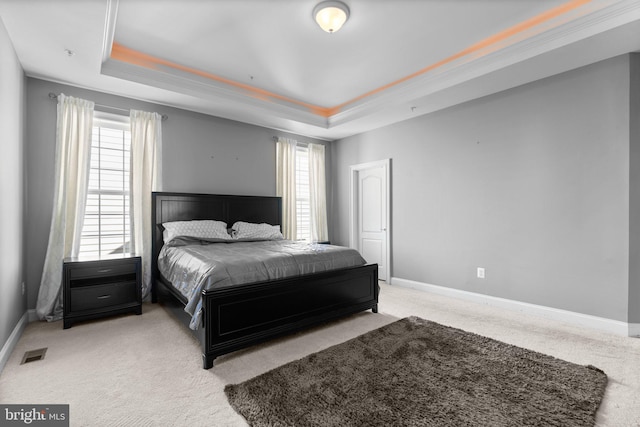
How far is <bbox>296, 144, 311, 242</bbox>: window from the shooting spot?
18.2 ft

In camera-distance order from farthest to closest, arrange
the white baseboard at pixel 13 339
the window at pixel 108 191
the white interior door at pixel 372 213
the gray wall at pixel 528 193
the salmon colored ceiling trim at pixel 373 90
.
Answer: the white interior door at pixel 372 213, the window at pixel 108 191, the gray wall at pixel 528 193, the salmon colored ceiling trim at pixel 373 90, the white baseboard at pixel 13 339

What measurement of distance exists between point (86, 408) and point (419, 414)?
1.92 m

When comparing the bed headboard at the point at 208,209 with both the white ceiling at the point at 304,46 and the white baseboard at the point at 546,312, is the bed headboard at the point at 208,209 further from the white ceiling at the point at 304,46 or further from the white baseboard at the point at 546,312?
the white baseboard at the point at 546,312

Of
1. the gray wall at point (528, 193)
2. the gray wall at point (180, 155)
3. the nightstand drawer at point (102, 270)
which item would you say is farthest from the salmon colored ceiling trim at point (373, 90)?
the nightstand drawer at point (102, 270)

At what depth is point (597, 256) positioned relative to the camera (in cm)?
302

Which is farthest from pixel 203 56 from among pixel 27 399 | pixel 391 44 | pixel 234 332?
pixel 27 399

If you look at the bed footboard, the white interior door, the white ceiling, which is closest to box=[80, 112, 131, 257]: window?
the white ceiling

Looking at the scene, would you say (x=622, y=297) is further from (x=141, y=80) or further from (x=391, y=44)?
(x=141, y=80)

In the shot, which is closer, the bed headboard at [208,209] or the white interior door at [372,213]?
the bed headboard at [208,209]

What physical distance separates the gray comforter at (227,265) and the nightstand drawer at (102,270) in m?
0.35

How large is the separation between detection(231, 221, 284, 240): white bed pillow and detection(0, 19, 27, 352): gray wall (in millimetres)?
2124

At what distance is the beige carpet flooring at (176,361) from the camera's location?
5.73ft

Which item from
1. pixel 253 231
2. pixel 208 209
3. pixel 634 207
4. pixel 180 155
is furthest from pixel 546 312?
pixel 180 155

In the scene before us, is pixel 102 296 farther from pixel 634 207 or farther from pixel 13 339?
pixel 634 207
